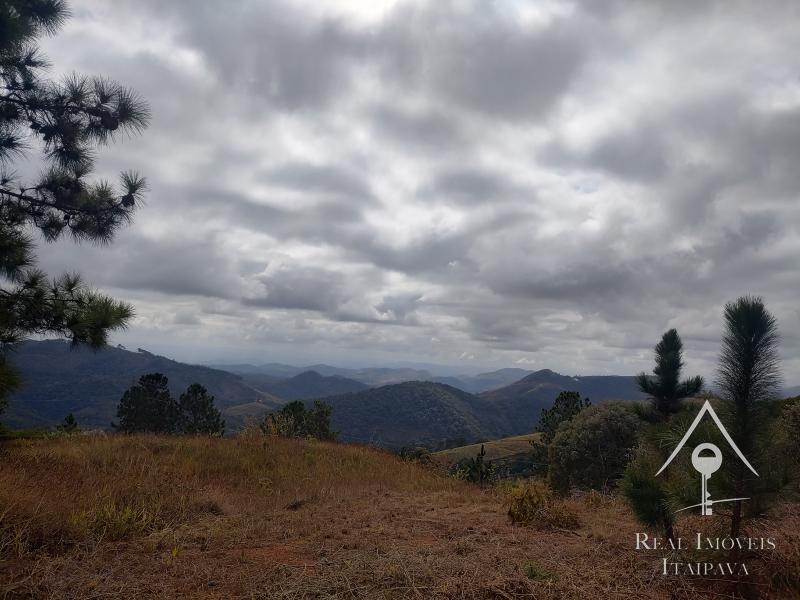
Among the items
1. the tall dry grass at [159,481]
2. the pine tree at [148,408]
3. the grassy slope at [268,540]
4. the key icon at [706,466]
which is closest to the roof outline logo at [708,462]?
the key icon at [706,466]

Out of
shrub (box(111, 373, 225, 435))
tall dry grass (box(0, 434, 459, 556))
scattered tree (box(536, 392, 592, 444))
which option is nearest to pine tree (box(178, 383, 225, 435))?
shrub (box(111, 373, 225, 435))

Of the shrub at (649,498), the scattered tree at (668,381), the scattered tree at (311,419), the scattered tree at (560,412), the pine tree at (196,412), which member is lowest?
the pine tree at (196,412)

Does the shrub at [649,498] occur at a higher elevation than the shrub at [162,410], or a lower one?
higher

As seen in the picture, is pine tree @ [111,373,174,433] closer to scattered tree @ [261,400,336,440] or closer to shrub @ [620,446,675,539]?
scattered tree @ [261,400,336,440]

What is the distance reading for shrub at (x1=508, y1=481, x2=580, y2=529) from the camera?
7023mm

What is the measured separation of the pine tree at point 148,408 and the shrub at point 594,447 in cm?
3492

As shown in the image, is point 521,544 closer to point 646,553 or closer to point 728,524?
point 646,553

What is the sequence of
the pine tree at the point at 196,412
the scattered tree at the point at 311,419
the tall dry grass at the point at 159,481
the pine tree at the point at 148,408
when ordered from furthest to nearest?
the pine tree at the point at 196,412, the pine tree at the point at 148,408, the scattered tree at the point at 311,419, the tall dry grass at the point at 159,481

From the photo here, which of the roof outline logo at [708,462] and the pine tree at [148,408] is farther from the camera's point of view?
the pine tree at [148,408]

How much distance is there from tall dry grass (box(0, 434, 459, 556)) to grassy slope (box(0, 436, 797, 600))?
30mm

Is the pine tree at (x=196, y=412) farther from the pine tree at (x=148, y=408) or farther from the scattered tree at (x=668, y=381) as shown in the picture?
the scattered tree at (x=668, y=381)

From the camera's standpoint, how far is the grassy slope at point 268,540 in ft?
14.0

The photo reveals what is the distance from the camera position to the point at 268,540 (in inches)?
237

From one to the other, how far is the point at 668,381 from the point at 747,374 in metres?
3.50
